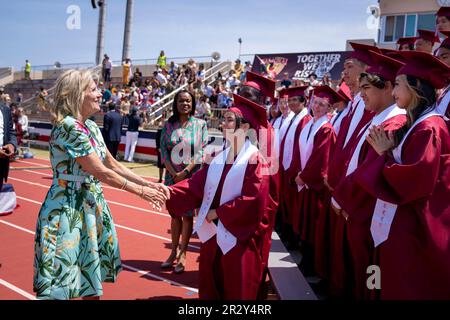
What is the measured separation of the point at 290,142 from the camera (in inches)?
239

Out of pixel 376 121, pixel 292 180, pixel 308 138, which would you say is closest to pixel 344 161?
pixel 376 121

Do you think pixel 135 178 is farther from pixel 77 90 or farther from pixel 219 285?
pixel 219 285


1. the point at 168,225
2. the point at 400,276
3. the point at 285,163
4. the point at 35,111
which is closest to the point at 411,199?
the point at 400,276

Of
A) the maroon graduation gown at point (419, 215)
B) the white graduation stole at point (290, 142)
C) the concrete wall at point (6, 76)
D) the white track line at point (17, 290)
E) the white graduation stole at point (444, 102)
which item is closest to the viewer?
the maroon graduation gown at point (419, 215)

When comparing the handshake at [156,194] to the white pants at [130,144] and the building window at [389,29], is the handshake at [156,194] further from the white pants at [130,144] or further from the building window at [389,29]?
the building window at [389,29]

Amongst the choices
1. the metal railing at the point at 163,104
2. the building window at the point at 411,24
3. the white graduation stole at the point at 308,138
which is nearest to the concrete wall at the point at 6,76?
the metal railing at the point at 163,104

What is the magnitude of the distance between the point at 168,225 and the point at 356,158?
4.74 metres

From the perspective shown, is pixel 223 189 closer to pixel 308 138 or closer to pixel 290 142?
pixel 308 138

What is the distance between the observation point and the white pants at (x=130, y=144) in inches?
638

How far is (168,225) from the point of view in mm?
7625

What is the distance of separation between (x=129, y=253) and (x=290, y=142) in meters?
2.72

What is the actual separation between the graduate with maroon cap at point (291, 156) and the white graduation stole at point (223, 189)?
2.30 metres

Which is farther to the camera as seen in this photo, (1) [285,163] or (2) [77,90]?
(1) [285,163]

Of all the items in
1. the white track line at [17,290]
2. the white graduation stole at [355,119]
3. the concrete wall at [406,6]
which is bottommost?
the white track line at [17,290]
